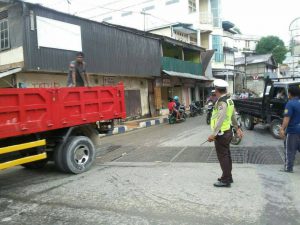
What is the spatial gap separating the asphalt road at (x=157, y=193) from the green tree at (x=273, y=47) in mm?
65709

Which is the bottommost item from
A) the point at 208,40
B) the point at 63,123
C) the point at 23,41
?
the point at 63,123

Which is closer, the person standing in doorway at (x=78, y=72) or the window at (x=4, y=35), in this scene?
the person standing in doorway at (x=78, y=72)

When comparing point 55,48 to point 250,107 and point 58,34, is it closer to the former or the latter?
point 58,34

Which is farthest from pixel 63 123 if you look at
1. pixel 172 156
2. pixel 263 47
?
pixel 263 47

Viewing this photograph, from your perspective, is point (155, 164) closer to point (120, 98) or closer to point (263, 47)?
point (120, 98)

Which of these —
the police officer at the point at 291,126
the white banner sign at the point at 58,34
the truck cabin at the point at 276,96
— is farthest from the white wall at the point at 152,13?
the police officer at the point at 291,126

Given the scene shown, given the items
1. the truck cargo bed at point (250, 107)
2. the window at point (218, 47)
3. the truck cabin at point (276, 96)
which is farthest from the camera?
the window at point (218, 47)

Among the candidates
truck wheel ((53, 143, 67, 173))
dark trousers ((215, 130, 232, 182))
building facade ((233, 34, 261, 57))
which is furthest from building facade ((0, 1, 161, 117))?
building facade ((233, 34, 261, 57))

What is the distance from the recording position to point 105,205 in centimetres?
496

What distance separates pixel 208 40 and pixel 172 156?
32.2m

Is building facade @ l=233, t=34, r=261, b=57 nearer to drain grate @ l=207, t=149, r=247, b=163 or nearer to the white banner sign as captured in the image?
the white banner sign

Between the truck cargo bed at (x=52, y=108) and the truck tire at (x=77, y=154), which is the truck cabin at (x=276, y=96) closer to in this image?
the truck cargo bed at (x=52, y=108)

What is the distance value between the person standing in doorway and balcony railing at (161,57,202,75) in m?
16.2

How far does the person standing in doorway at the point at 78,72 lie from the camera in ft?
27.0
